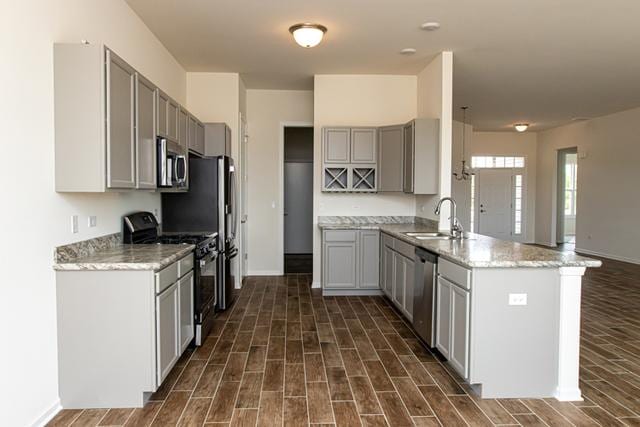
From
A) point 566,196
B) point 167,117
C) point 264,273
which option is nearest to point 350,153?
point 264,273

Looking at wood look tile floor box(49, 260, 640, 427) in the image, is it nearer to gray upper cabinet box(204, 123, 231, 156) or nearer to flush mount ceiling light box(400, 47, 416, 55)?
gray upper cabinet box(204, 123, 231, 156)

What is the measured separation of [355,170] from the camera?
5.87m

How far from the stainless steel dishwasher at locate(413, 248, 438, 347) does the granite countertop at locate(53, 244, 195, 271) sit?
1992 mm

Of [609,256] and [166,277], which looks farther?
[609,256]

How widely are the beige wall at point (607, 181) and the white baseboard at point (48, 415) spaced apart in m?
9.18

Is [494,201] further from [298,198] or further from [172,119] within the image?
[172,119]

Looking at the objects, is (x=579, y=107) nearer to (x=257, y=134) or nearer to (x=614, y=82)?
(x=614, y=82)

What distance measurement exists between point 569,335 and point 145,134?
10.7 feet

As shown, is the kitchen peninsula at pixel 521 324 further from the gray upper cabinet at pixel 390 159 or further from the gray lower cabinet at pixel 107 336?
the gray upper cabinet at pixel 390 159

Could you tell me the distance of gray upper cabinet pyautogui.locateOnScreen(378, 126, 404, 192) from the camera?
559 cm

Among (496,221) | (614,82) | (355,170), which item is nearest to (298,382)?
(355,170)

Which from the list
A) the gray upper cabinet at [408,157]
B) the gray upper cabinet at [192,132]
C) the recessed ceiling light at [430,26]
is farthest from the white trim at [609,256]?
the gray upper cabinet at [192,132]

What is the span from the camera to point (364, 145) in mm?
5797

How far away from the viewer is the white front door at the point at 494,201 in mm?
11062
